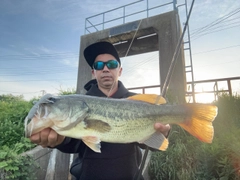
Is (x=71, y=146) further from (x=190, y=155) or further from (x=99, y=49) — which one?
(x=190, y=155)

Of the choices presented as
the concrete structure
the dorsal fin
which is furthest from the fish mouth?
the concrete structure

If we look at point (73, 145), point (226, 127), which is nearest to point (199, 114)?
point (73, 145)

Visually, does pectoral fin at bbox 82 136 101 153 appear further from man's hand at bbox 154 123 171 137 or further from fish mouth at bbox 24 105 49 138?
man's hand at bbox 154 123 171 137

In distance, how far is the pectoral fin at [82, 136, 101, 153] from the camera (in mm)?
1505

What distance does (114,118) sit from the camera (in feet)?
5.21

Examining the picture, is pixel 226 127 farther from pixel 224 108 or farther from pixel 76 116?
pixel 76 116

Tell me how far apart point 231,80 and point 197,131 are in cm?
606

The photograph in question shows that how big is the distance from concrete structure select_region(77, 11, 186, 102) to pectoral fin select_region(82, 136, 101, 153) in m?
4.88

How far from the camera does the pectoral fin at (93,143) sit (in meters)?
1.50

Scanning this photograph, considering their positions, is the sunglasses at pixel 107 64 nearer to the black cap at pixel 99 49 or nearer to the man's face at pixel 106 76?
the man's face at pixel 106 76

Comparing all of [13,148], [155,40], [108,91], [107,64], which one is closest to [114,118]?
[108,91]

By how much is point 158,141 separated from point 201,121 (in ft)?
1.35

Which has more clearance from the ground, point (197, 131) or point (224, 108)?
point (224, 108)

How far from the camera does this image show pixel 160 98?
1.83m
